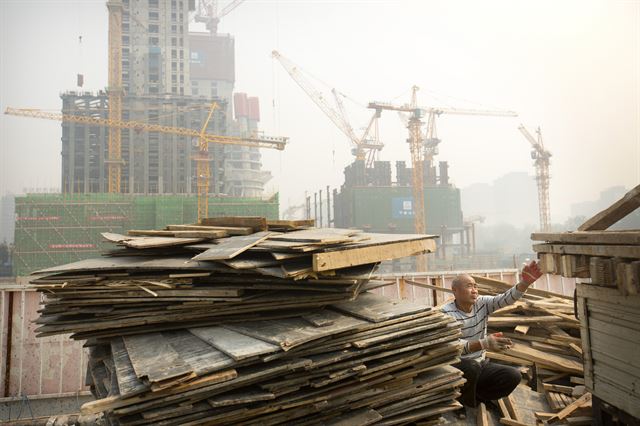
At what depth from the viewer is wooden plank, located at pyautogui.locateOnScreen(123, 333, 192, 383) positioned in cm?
243

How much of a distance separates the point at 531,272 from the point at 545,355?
1972mm

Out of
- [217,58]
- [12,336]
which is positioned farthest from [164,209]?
[217,58]

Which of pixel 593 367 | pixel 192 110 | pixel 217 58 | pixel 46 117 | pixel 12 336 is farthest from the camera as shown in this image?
pixel 217 58

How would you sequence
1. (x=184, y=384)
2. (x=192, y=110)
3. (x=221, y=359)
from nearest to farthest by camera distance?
(x=184, y=384) → (x=221, y=359) → (x=192, y=110)

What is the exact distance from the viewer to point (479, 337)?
4.56 meters

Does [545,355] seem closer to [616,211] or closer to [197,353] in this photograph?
[616,211]

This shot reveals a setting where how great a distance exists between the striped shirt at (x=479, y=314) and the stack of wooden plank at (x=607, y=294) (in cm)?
53

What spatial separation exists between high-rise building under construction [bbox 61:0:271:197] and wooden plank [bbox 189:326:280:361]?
64994 millimetres

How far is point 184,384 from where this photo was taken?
96.2 inches

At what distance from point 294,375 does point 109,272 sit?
1864 millimetres

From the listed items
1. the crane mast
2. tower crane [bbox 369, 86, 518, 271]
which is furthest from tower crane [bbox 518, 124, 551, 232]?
the crane mast

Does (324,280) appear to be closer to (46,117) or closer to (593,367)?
(593,367)

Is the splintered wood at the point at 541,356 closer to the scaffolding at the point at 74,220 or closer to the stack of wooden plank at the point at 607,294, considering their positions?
the stack of wooden plank at the point at 607,294

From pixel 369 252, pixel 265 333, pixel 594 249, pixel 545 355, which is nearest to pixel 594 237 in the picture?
pixel 594 249
